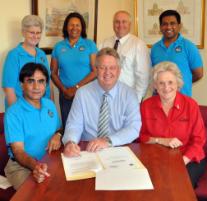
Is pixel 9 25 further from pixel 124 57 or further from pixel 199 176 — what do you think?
pixel 199 176

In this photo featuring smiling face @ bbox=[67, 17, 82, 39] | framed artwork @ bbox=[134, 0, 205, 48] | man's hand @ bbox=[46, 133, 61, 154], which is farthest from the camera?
framed artwork @ bbox=[134, 0, 205, 48]

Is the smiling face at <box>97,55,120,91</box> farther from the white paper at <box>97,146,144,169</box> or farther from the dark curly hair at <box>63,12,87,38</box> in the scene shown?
the dark curly hair at <box>63,12,87,38</box>

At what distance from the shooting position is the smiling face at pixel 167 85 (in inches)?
84.5

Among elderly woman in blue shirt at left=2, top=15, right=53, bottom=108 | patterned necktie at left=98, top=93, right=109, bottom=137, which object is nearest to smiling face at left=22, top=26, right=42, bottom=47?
elderly woman in blue shirt at left=2, top=15, right=53, bottom=108

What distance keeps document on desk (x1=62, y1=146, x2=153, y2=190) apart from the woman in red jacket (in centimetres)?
41

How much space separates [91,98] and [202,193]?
2.87 ft

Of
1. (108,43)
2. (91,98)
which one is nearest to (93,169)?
(91,98)

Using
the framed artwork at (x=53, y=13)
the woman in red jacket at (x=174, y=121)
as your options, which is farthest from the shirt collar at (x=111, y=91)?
the framed artwork at (x=53, y=13)

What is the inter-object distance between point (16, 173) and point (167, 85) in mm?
1035

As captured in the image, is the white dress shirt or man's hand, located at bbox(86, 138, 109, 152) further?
the white dress shirt

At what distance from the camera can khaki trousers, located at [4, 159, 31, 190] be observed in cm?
195

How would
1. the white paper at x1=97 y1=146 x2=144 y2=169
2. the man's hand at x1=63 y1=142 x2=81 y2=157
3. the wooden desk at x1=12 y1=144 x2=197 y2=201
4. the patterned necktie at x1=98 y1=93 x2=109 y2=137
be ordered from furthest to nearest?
the patterned necktie at x1=98 y1=93 x2=109 y2=137
the man's hand at x1=63 y1=142 x2=81 y2=157
the white paper at x1=97 y1=146 x2=144 y2=169
the wooden desk at x1=12 y1=144 x2=197 y2=201

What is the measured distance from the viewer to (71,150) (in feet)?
5.81

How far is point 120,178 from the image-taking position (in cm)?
140
